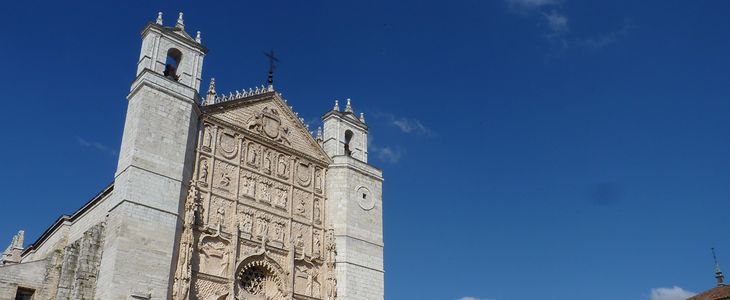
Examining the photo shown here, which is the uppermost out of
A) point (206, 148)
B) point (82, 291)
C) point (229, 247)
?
point (206, 148)

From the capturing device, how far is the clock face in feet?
73.3

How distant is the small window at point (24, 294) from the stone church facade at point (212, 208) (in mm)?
46

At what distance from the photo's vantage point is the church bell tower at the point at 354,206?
2088cm

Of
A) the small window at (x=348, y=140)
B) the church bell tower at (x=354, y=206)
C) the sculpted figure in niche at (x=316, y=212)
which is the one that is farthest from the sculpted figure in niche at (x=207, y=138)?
the small window at (x=348, y=140)

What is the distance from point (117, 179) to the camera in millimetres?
17297

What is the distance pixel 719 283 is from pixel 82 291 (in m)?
26.3

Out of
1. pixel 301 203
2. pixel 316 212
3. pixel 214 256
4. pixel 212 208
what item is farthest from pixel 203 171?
pixel 316 212

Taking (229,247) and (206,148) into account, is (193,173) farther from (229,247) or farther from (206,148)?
(229,247)

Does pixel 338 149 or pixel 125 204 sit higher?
pixel 338 149

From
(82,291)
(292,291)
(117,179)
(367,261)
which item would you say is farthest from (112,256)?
(367,261)

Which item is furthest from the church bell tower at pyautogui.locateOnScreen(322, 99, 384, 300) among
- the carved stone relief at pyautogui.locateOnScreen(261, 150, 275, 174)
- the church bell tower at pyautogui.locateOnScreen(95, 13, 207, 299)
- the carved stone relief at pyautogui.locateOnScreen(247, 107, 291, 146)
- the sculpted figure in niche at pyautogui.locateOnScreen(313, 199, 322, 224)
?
the church bell tower at pyautogui.locateOnScreen(95, 13, 207, 299)

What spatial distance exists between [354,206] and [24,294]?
955cm

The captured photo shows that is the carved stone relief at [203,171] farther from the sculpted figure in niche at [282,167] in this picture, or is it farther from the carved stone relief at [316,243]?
the carved stone relief at [316,243]

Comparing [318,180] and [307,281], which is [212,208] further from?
[318,180]
